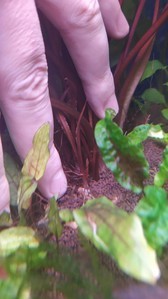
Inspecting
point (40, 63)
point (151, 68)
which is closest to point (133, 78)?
point (151, 68)

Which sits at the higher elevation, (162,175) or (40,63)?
(40,63)

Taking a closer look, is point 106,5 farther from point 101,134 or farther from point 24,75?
point 101,134

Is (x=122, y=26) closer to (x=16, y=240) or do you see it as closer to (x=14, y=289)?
(x=16, y=240)

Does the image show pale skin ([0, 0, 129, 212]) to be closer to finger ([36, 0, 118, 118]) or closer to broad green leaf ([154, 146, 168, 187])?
finger ([36, 0, 118, 118])

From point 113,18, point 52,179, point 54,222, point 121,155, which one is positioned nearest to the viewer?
point 54,222

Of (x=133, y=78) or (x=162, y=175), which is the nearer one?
(x=162, y=175)

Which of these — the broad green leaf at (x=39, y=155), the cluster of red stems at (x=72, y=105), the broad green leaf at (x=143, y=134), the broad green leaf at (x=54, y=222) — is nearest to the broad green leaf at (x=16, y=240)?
the broad green leaf at (x=54, y=222)
